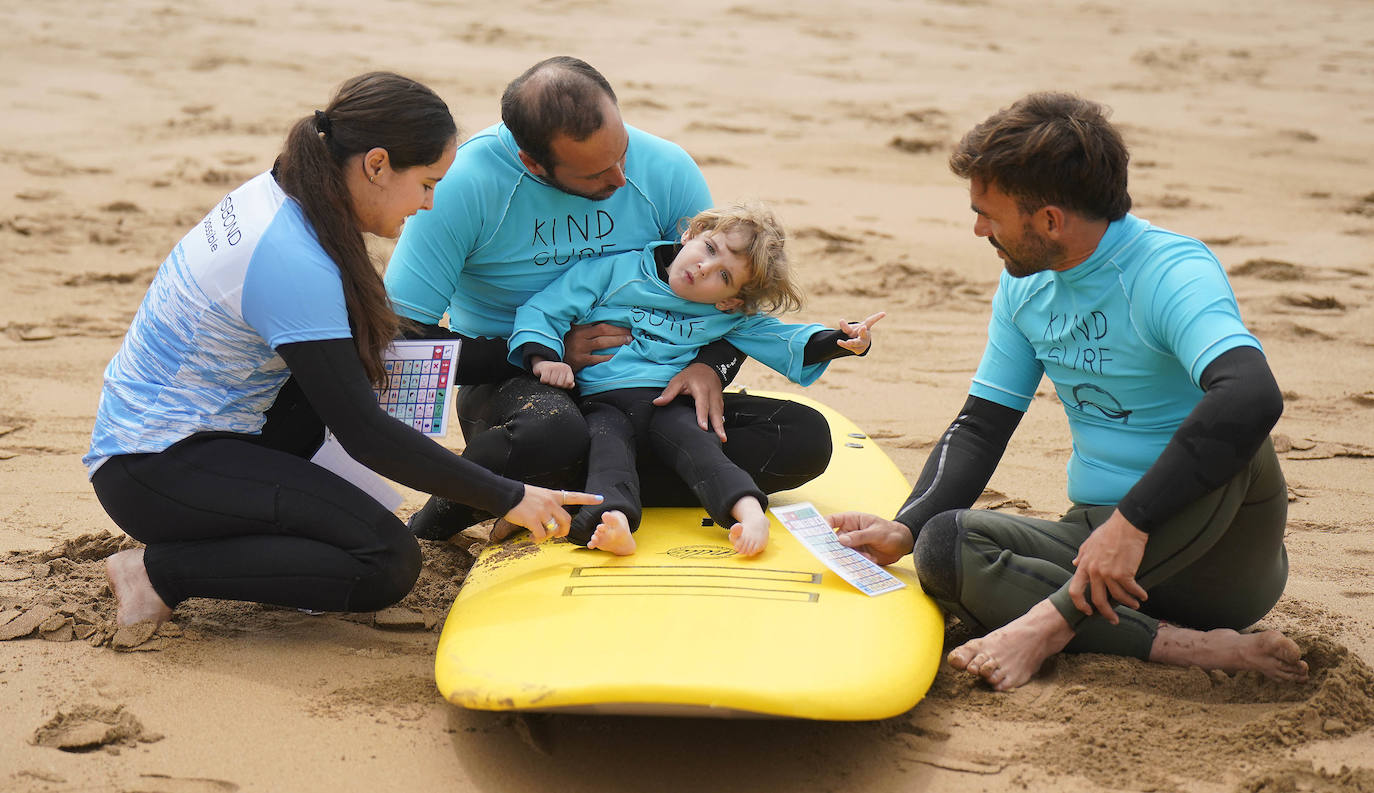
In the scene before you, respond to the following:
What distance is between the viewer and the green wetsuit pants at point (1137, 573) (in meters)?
2.39

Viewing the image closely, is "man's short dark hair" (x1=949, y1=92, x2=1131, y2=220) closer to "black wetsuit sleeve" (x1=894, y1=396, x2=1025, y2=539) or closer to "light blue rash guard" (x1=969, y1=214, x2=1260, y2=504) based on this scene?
"light blue rash guard" (x1=969, y1=214, x2=1260, y2=504)

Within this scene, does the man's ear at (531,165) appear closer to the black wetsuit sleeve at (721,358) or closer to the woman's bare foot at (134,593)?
the black wetsuit sleeve at (721,358)

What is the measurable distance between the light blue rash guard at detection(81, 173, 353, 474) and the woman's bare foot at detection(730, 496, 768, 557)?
925mm

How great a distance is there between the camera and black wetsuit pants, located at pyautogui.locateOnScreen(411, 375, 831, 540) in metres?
2.91

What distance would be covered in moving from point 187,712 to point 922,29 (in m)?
9.82

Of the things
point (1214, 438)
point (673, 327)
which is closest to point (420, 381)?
point (673, 327)

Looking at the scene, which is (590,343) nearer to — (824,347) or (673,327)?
(673,327)

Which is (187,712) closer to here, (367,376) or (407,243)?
(367,376)

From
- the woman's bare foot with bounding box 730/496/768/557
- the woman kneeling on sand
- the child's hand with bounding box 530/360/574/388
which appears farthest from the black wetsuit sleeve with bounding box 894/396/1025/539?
the child's hand with bounding box 530/360/574/388

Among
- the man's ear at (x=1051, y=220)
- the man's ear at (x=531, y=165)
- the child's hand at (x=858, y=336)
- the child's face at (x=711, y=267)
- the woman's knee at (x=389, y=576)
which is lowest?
the woman's knee at (x=389, y=576)

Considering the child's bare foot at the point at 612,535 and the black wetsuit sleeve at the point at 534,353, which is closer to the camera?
the child's bare foot at the point at 612,535

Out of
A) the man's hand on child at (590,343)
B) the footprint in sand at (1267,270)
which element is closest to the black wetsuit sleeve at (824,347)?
the man's hand on child at (590,343)

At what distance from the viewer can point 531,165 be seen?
3055 millimetres

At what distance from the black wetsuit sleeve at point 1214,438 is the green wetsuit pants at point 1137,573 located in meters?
0.13
